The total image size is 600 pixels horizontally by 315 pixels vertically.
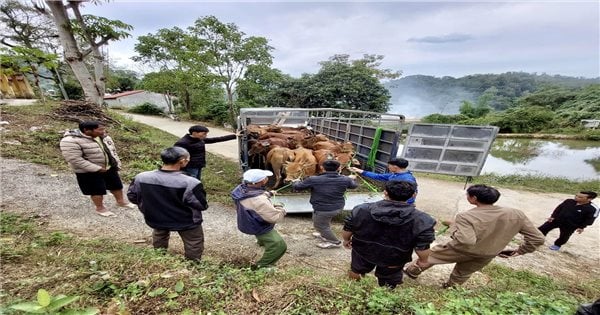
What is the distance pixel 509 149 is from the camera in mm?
20016

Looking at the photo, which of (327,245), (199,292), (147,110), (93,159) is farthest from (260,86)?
(199,292)

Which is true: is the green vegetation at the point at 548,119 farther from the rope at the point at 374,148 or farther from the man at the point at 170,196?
the man at the point at 170,196

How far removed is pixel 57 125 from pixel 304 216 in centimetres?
868

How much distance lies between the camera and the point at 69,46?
33.0 feet

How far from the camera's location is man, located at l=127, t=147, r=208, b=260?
269 centimetres

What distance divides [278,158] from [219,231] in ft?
5.94

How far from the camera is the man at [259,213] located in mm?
2939

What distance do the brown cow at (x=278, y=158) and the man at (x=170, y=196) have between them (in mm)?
2812

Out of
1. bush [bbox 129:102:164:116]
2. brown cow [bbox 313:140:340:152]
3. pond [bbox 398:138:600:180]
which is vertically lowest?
pond [bbox 398:138:600:180]

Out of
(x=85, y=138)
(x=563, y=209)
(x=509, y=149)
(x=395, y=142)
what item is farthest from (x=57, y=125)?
(x=509, y=149)

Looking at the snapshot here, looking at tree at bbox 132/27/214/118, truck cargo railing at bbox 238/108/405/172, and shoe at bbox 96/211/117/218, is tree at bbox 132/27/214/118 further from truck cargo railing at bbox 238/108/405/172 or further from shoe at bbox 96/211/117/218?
shoe at bbox 96/211/117/218

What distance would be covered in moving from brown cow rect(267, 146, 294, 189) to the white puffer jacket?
9.25ft

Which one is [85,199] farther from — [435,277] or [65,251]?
[435,277]

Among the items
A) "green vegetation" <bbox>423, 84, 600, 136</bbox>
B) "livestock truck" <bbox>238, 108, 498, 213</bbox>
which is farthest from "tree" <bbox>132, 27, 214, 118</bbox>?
"green vegetation" <bbox>423, 84, 600, 136</bbox>
